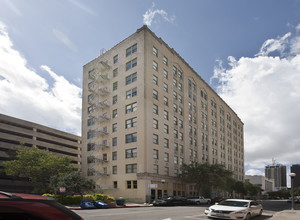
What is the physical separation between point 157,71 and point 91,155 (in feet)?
65.1

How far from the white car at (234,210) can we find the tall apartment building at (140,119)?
26575 mm

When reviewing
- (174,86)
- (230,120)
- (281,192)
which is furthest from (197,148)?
(281,192)

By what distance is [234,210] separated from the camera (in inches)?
530

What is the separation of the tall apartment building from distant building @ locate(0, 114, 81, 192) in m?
16.4

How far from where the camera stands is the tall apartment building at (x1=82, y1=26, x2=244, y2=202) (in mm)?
43031

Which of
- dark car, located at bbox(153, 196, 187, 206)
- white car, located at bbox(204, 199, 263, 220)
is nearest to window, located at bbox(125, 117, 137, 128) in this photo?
dark car, located at bbox(153, 196, 187, 206)

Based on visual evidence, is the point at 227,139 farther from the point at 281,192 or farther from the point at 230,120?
the point at 281,192

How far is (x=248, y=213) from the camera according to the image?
14.3 metres

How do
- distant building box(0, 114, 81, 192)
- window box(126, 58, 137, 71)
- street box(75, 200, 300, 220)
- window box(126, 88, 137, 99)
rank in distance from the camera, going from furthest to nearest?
distant building box(0, 114, 81, 192), window box(126, 58, 137, 71), window box(126, 88, 137, 99), street box(75, 200, 300, 220)

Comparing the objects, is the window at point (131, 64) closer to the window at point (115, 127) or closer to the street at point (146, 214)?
the window at point (115, 127)

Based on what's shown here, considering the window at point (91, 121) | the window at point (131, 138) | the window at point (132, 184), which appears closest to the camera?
the window at point (132, 184)

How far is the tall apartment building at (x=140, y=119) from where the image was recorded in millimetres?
43031

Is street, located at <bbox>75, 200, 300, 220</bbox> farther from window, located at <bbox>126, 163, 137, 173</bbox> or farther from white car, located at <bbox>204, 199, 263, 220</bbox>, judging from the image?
window, located at <bbox>126, 163, 137, 173</bbox>

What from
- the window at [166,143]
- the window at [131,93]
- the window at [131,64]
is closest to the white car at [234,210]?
the window at [166,143]
